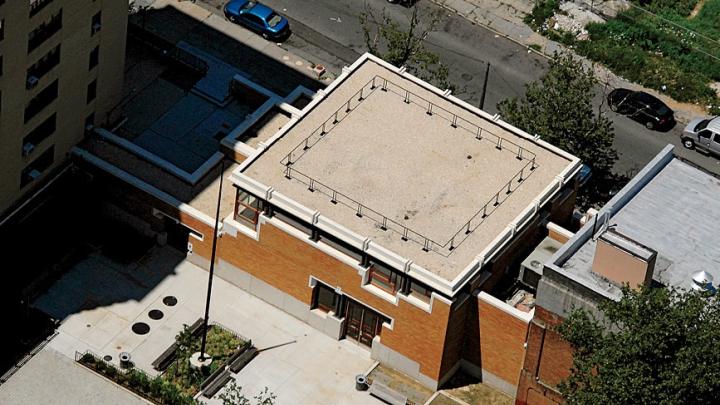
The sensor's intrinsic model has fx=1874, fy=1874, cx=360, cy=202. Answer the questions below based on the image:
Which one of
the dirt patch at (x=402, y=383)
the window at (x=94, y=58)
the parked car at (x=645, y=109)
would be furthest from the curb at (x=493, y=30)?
the dirt patch at (x=402, y=383)

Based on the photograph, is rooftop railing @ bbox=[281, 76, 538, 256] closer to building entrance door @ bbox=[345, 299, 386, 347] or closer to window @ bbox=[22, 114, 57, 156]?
building entrance door @ bbox=[345, 299, 386, 347]

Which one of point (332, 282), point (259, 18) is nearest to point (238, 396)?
point (332, 282)

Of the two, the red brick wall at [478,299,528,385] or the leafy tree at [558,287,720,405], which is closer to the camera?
the leafy tree at [558,287,720,405]

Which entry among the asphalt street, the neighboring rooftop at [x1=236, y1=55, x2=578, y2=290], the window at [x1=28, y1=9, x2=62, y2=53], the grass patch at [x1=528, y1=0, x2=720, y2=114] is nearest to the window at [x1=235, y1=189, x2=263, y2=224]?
the neighboring rooftop at [x1=236, y1=55, x2=578, y2=290]

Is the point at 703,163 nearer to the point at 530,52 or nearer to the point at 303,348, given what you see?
the point at 530,52

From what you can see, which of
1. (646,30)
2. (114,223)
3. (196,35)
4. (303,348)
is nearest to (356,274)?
(303,348)

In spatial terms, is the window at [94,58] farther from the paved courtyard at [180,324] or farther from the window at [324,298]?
the window at [324,298]
